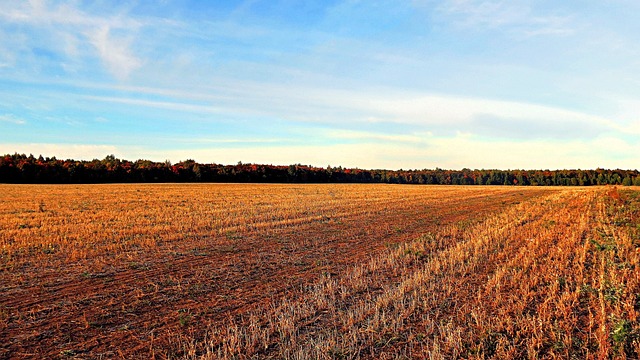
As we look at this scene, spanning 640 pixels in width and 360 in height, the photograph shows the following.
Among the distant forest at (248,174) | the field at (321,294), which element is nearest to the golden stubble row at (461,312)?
the field at (321,294)

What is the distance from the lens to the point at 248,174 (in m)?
102

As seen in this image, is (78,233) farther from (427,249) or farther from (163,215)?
(427,249)

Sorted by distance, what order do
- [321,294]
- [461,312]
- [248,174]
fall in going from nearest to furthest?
[461,312] < [321,294] < [248,174]

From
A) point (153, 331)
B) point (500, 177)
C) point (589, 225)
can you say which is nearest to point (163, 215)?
point (153, 331)

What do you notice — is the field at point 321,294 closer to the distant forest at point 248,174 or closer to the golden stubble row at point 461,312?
the golden stubble row at point 461,312

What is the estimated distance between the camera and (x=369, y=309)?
27.1 ft

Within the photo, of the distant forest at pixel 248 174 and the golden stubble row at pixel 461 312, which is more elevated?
the distant forest at pixel 248 174

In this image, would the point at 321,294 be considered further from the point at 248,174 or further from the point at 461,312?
the point at 248,174

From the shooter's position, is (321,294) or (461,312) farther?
(321,294)

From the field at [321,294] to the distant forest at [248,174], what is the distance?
69.9m

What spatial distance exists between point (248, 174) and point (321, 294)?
9397 cm

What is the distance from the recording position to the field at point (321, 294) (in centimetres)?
671

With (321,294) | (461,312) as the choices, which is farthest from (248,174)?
(461,312)

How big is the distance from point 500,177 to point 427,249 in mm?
127250
